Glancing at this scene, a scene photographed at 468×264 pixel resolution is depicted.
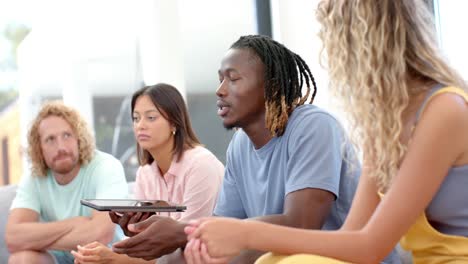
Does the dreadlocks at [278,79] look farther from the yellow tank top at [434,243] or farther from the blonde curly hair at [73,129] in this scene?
the blonde curly hair at [73,129]

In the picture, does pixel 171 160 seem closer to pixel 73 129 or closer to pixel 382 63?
pixel 73 129

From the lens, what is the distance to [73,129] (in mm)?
3715

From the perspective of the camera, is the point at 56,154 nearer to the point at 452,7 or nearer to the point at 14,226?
the point at 14,226

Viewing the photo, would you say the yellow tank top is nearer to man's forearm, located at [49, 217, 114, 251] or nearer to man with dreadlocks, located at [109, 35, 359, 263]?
man with dreadlocks, located at [109, 35, 359, 263]

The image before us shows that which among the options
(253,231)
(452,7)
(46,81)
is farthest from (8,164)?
(253,231)

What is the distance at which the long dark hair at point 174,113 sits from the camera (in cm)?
338

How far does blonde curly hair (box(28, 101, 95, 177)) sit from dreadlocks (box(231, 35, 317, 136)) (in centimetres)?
130

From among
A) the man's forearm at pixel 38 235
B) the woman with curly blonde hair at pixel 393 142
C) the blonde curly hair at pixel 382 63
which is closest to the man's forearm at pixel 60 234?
the man's forearm at pixel 38 235

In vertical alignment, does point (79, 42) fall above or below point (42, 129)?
above

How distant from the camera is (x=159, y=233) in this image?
7.73 feet

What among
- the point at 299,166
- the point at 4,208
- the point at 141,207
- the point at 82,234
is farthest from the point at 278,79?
the point at 4,208

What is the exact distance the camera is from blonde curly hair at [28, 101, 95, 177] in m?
3.71

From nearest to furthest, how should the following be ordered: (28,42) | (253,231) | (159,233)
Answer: (253,231), (159,233), (28,42)

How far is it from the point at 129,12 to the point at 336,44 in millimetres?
3321
